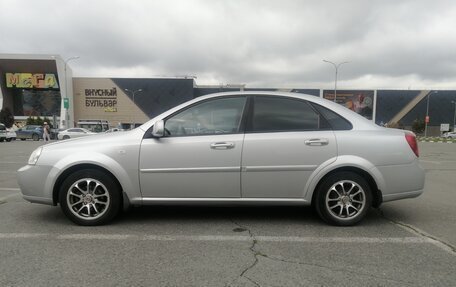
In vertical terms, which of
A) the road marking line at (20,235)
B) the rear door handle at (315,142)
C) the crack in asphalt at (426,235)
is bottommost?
the crack in asphalt at (426,235)

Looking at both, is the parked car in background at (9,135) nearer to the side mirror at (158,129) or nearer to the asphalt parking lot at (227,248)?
the asphalt parking lot at (227,248)

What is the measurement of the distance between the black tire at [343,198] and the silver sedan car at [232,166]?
0.01m

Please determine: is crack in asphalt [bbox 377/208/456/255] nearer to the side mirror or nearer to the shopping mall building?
the side mirror

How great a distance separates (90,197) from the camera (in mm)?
4754

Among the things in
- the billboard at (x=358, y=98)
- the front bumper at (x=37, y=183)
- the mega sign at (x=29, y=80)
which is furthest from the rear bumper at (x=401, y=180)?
the billboard at (x=358, y=98)

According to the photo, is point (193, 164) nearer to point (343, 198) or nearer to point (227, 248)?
point (227, 248)

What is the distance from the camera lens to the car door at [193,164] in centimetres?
467

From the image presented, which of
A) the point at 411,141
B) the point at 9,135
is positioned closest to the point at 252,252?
the point at 411,141

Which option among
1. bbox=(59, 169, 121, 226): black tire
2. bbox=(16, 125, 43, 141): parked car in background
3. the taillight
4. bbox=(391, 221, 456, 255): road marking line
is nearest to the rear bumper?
the taillight

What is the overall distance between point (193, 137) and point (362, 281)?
2.48 metres

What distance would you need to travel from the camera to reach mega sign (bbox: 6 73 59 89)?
7394 centimetres

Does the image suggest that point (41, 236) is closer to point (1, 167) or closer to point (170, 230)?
point (170, 230)

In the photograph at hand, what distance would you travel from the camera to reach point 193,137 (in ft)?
15.6

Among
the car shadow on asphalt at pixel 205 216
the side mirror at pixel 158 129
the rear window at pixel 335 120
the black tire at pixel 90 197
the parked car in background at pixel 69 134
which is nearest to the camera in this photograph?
the side mirror at pixel 158 129
